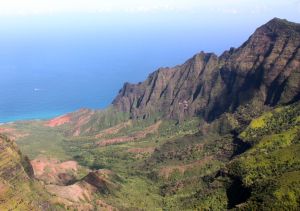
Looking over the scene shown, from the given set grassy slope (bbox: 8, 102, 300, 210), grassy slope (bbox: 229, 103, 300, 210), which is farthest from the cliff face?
grassy slope (bbox: 229, 103, 300, 210)

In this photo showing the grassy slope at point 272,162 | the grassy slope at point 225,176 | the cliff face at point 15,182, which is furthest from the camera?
the cliff face at point 15,182

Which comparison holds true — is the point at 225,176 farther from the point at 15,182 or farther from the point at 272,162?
the point at 15,182

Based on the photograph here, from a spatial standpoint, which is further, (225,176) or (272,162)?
(225,176)

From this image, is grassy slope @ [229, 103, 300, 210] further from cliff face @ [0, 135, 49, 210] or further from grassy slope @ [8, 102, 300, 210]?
cliff face @ [0, 135, 49, 210]

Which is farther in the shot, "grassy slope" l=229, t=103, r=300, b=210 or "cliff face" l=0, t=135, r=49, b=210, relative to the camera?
"cliff face" l=0, t=135, r=49, b=210

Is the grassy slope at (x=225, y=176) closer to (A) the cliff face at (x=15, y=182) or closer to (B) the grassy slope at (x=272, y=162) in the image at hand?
(B) the grassy slope at (x=272, y=162)

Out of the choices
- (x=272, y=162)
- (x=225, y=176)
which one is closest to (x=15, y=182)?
(x=225, y=176)

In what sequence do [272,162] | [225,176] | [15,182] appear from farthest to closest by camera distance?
[225,176] < [15,182] < [272,162]

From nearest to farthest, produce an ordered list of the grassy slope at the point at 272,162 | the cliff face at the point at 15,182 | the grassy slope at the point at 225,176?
the grassy slope at the point at 272,162
the grassy slope at the point at 225,176
the cliff face at the point at 15,182

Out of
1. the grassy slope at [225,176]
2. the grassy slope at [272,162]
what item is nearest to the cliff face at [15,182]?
the grassy slope at [225,176]

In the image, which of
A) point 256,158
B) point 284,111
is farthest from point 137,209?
point 284,111

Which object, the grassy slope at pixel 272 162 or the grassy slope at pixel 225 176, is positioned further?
the grassy slope at pixel 225 176

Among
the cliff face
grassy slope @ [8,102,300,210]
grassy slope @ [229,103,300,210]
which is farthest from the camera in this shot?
the cliff face
